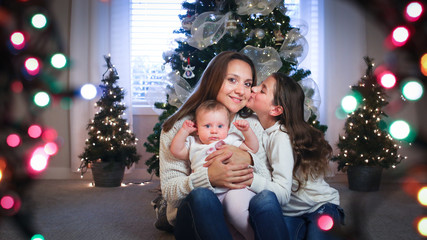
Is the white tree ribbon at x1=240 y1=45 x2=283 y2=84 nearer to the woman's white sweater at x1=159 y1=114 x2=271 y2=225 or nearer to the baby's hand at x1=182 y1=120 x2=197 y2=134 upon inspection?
the woman's white sweater at x1=159 y1=114 x2=271 y2=225

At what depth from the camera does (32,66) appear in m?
0.24

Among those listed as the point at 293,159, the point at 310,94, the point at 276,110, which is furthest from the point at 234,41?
the point at 293,159

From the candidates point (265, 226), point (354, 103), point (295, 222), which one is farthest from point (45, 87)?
point (295, 222)

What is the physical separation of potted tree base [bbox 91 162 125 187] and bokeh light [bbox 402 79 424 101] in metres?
3.90

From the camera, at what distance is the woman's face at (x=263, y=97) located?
1.85 meters

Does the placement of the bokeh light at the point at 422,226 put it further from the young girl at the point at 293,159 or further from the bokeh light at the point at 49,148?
the young girl at the point at 293,159

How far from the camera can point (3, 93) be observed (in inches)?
9.0

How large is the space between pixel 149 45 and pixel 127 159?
1.38m

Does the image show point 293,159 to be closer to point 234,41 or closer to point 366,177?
point 234,41

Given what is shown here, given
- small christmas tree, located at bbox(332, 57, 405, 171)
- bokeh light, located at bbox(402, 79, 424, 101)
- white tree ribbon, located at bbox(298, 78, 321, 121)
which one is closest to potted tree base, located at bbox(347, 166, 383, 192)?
small christmas tree, located at bbox(332, 57, 405, 171)

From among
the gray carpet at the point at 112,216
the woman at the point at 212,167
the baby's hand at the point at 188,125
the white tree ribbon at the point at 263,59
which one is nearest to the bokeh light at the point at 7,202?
the woman at the point at 212,167

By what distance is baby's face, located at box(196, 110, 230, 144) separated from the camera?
1734mm

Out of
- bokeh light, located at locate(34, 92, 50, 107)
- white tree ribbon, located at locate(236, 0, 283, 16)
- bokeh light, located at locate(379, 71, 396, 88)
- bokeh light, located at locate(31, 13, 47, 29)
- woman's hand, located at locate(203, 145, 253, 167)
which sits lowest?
woman's hand, located at locate(203, 145, 253, 167)

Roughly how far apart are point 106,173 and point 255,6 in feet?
7.87
